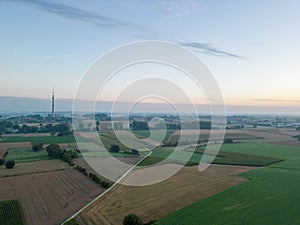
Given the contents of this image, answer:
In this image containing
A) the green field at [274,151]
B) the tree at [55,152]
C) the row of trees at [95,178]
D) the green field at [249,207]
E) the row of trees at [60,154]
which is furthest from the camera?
the green field at [274,151]

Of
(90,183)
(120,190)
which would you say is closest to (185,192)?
(120,190)

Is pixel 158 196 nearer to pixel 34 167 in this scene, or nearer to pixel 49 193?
pixel 49 193

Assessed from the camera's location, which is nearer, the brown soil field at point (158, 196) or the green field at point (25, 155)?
the brown soil field at point (158, 196)

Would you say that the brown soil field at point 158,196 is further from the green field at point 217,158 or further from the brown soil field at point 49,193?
the green field at point 217,158

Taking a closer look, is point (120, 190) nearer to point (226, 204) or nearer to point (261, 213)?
point (226, 204)

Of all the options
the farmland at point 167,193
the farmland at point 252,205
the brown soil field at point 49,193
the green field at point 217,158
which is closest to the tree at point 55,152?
the farmland at point 167,193

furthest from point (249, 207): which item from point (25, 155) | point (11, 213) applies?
point (25, 155)
